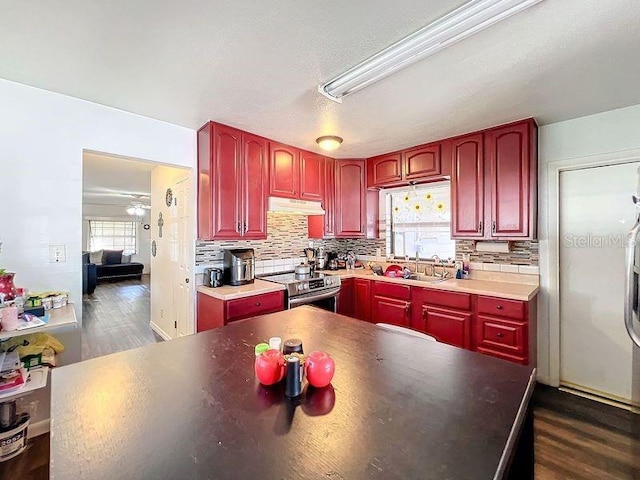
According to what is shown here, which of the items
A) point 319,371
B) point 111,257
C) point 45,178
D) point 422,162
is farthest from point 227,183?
point 111,257

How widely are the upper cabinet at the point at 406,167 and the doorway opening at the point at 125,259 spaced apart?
2089 mm

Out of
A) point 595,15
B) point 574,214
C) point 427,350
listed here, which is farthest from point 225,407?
point 574,214

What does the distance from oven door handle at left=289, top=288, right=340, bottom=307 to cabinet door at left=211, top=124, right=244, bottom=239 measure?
80 cm

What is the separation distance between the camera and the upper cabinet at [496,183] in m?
2.47

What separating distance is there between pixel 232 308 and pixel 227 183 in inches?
43.8

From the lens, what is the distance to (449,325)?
2672mm

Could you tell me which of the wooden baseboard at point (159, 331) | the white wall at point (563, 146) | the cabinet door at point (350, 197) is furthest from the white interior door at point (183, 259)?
the white wall at point (563, 146)

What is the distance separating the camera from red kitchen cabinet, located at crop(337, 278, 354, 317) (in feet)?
10.9

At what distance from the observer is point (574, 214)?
258 cm

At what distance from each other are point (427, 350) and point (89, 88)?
2582mm

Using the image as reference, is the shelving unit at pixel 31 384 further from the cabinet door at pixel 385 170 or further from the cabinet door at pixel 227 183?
the cabinet door at pixel 385 170

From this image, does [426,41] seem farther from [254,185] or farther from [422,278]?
[422,278]

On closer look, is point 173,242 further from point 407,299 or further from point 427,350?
point 427,350

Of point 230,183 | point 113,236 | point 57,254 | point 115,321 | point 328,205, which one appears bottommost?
point 115,321
